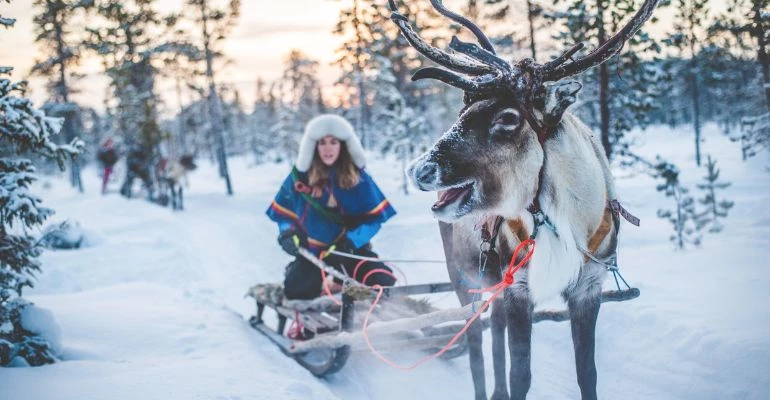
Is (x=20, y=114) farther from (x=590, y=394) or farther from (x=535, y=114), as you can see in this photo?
(x=590, y=394)

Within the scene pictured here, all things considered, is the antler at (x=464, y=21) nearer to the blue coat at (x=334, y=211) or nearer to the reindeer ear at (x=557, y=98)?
the reindeer ear at (x=557, y=98)

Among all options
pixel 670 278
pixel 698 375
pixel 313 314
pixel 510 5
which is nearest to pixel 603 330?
pixel 698 375

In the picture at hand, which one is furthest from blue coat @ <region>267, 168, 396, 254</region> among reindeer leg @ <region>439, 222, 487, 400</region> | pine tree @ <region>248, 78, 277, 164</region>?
pine tree @ <region>248, 78, 277, 164</region>

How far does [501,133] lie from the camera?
2.20 meters

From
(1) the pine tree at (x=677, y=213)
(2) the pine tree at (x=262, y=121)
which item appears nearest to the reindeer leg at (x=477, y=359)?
(1) the pine tree at (x=677, y=213)

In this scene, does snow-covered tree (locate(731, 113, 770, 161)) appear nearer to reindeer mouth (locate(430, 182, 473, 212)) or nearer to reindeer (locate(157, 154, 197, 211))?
reindeer mouth (locate(430, 182, 473, 212))

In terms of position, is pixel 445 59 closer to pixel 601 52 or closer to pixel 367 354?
pixel 601 52

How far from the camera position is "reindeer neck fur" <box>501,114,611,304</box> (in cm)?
241

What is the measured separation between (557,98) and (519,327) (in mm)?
1316

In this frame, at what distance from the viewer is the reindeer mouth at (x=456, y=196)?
7.43 ft

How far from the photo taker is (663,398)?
349 cm

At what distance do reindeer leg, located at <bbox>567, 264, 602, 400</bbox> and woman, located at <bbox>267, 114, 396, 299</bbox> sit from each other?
232cm

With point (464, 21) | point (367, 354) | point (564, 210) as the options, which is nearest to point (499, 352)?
point (564, 210)

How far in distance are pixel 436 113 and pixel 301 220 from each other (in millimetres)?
44540
